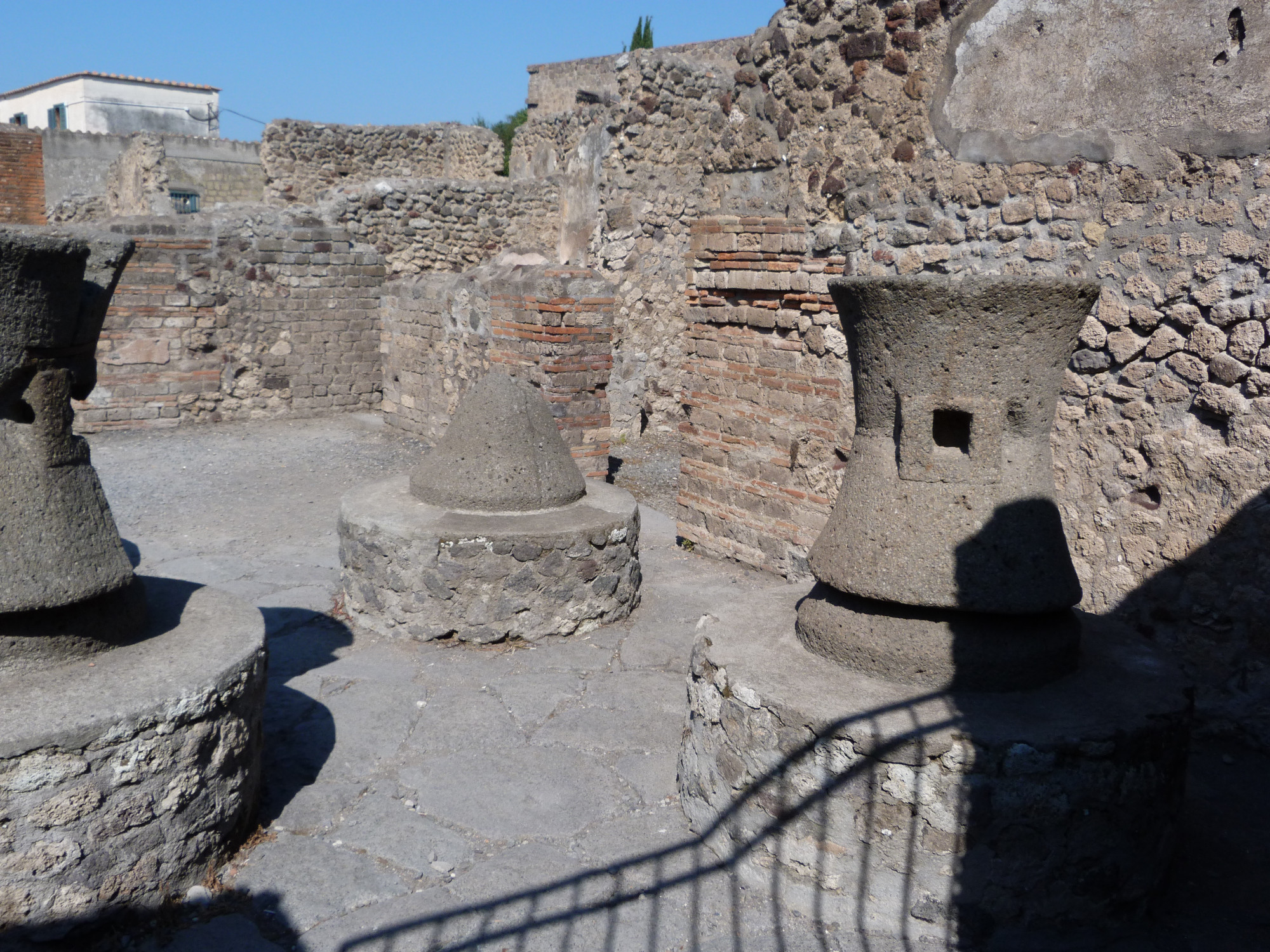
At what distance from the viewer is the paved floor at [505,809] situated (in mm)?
2705

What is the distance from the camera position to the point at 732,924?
2748 mm

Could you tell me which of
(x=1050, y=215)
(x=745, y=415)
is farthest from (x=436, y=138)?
(x=1050, y=215)

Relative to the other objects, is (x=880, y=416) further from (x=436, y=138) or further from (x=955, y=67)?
(x=436, y=138)

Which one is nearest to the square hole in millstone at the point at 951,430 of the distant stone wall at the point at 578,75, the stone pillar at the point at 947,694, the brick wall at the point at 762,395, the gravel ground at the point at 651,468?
the stone pillar at the point at 947,694

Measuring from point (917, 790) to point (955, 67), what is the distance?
3.38 meters

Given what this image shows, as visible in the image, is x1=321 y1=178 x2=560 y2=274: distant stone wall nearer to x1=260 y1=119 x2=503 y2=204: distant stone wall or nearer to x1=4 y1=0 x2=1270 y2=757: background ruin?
x1=260 y1=119 x2=503 y2=204: distant stone wall

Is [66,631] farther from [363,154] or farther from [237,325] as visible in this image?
[363,154]

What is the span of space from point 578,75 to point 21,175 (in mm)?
14266

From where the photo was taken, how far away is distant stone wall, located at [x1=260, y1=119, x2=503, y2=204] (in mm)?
15727

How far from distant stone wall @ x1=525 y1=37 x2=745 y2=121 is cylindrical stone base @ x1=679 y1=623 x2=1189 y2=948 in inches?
798

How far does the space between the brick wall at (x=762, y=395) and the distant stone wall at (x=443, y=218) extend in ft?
16.6

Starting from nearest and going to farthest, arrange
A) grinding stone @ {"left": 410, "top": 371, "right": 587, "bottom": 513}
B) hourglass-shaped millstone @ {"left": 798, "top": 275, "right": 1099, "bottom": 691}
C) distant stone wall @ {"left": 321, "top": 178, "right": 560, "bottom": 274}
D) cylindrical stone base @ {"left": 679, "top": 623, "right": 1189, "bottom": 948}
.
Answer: cylindrical stone base @ {"left": 679, "top": 623, "right": 1189, "bottom": 948}
hourglass-shaped millstone @ {"left": 798, "top": 275, "right": 1099, "bottom": 691}
grinding stone @ {"left": 410, "top": 371, "right": 587, "bottom": 513}
distant stone wall @ {"left": 321, "top": 178, "right": 560, "bottom": 274}

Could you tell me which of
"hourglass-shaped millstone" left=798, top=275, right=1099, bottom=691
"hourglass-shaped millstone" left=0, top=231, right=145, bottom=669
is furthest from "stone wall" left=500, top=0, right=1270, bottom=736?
"hourglass-shaped millstone" left=0, top=231, right=145, bottom=669

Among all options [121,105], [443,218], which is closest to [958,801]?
[443,218]
